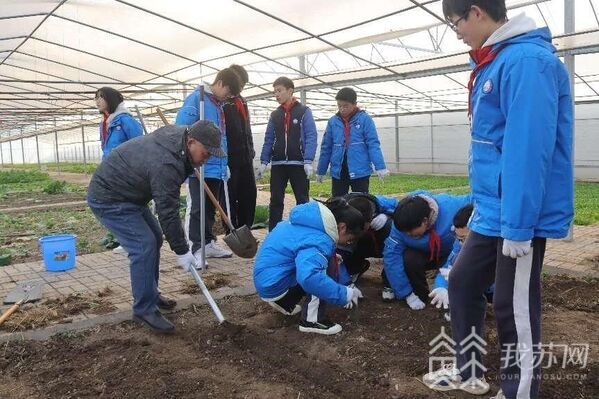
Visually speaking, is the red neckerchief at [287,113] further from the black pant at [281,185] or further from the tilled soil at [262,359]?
the tilled soil at [262,359]

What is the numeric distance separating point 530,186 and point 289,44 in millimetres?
6835

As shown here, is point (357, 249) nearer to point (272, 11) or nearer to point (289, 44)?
point (272, 11)

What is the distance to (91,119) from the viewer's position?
2028 centimetres

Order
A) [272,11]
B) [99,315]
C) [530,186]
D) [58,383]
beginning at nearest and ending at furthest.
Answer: [530,186] < [58,383] < [99,315] < [272,11]

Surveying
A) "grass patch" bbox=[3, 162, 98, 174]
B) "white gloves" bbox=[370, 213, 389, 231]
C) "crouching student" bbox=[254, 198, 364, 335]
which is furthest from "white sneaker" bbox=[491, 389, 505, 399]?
"grass patch" bbox=[3, 162, 98, 174]

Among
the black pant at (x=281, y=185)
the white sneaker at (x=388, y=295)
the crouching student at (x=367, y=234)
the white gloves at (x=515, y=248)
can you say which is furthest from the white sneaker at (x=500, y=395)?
the black pant at (x=281, y=185)

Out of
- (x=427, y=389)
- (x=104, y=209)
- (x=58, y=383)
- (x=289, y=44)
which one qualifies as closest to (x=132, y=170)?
(x=104, y=209)

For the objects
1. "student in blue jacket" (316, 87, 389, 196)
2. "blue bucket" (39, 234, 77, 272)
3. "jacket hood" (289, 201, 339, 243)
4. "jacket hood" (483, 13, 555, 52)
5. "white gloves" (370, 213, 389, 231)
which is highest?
"jacket hood" (483, 13, 555, 52)

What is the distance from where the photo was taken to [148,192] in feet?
10.6

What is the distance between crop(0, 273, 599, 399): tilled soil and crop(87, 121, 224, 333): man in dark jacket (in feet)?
0.99

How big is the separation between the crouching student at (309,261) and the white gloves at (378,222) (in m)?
0.56

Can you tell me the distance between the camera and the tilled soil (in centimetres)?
246

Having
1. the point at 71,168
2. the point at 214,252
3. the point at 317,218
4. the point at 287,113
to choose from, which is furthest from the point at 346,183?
the point at 71,168

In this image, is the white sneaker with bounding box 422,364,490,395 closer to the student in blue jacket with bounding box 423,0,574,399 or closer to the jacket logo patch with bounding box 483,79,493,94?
the student in blue jacket with bounding box 423,0,574,399
